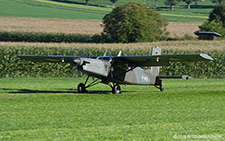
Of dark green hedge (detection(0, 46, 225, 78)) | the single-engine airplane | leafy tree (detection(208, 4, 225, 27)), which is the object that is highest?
leafy tree (detection(208, 4, 225, 27))

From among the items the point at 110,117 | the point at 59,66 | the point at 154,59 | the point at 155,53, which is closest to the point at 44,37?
the point at 59,66

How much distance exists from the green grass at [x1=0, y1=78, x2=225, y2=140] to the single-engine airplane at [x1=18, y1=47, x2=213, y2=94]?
4.53ft

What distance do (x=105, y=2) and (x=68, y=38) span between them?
90286mm

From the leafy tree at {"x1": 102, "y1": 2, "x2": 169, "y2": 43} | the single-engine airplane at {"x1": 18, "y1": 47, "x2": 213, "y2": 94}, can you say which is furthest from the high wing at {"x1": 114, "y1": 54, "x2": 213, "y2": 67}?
the leafy tree at {"x1": 102, "y1": 2, "x2": 169, "y2": 43}

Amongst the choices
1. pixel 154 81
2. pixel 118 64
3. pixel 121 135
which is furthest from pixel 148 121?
pixel 154 81

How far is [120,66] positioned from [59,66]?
548 inches

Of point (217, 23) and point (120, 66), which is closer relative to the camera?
point (120, 66)

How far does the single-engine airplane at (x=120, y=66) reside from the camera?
A: 62.5 ft

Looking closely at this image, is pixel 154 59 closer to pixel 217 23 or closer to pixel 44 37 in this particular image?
pixel 44 37

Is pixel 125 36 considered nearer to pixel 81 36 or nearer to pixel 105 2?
pixel 81 36

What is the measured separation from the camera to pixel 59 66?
112 feet

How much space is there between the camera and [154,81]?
2247cm

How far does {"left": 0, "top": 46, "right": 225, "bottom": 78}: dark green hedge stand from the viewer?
109 ft

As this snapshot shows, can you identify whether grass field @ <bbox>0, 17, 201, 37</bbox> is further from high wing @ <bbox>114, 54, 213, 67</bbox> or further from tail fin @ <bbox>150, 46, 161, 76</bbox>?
high wing @ <bbox>114, 54, 213, 67</bbox>
